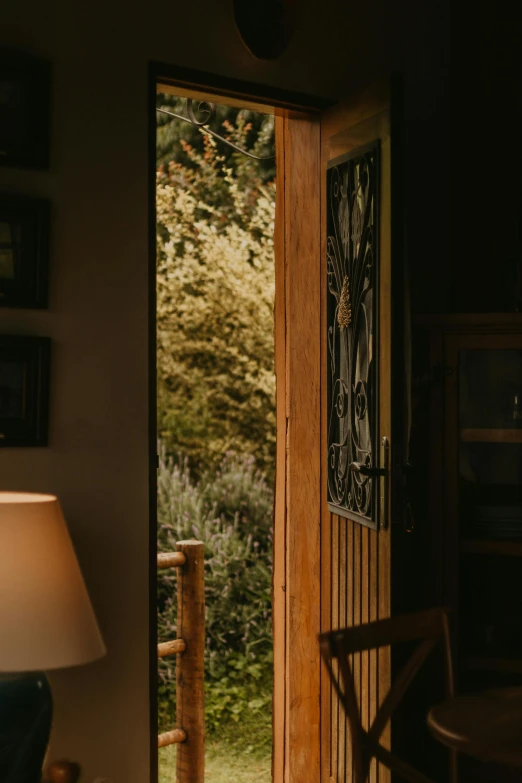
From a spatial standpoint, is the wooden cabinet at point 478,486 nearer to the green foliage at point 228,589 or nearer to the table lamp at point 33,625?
the table lamp at point 33,625

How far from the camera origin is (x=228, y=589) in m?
5.54

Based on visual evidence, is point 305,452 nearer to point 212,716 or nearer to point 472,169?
point 472,169

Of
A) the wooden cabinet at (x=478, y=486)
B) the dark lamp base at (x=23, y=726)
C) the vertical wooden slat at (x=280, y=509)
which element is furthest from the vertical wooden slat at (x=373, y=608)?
the dark lamp base at (x=23, y=726)

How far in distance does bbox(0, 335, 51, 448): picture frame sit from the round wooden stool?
130 centimetres

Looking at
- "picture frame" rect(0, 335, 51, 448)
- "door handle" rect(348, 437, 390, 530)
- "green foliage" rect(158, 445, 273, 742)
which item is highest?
"picture frame" rect(0, 335, 51, 448)

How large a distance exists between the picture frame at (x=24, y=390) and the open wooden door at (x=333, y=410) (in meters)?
0.97

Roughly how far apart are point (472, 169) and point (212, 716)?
11.3 ft

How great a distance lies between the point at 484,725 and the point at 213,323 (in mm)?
4970

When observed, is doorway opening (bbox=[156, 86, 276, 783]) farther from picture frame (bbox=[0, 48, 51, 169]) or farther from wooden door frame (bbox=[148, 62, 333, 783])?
picture frame (bbox=[0, 48, 51, 169])

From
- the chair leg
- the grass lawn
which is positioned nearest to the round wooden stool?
the chair leg

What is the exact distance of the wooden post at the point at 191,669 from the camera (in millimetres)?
3455

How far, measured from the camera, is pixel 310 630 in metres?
3.21

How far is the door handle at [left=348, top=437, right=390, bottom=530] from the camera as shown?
8.64 ft

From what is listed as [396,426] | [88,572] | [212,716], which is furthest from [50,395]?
[212,716]
